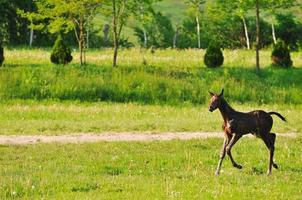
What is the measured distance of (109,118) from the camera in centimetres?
2319

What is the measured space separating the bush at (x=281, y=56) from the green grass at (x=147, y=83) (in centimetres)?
67

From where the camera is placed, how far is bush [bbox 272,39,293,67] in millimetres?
33906

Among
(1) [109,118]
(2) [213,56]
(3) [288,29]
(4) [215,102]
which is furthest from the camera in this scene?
(3) [288,29]

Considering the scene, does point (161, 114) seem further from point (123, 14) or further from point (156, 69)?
point (123, 14)

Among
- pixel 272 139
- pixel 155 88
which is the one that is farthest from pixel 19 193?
pixel 155 88

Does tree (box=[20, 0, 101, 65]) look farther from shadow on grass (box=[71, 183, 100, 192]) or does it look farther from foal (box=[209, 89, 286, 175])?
shadow on grass (box=[71, 183, 100, 192])

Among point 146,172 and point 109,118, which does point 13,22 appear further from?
point 146,172

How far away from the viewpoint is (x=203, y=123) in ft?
73.0

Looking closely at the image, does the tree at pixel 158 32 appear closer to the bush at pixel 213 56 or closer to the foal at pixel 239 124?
the bush at pixel 213 56

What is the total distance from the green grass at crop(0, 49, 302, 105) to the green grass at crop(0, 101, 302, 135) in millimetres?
1075

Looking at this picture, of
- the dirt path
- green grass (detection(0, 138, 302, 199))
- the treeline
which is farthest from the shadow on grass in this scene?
the treeline

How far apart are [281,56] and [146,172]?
22171mm

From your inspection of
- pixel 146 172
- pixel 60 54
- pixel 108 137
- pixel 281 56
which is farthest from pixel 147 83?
pixel 146 172

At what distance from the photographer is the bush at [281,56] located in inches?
1335
